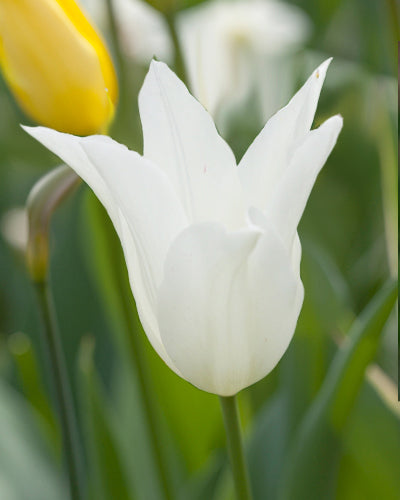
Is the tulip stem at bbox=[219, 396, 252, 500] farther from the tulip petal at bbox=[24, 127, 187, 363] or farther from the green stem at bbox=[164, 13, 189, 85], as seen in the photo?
the green stem at bbox=[164, 13, 189, 85]

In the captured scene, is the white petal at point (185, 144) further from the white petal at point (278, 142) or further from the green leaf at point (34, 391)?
the green leaf at point (34, 391)

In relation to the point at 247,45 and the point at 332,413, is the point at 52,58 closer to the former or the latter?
the point at 332,413

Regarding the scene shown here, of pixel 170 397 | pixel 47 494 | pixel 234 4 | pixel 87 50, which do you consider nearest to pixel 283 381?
pixel 170 397

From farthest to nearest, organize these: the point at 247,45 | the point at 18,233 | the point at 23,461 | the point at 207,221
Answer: the point at 247,45, the point at 23,461, the point at 18,233, the point at 207,221

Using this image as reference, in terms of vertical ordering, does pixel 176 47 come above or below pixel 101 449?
above

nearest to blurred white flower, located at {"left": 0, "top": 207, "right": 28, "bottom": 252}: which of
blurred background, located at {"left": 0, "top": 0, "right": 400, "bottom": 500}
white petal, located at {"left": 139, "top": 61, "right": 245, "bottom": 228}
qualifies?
blurred background, located at {"left": 0, "top": 0, "right": 400, "bottom": 500}

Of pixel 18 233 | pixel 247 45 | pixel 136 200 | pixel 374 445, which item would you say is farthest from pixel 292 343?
pixel 247 45
